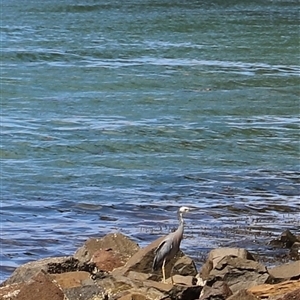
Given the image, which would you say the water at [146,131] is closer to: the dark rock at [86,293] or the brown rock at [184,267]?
the brown rock at [184,267]

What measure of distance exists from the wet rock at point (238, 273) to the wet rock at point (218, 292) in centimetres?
41

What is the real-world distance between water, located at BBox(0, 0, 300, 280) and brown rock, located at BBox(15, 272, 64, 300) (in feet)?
6.59

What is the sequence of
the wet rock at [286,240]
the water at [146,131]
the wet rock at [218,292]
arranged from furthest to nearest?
the water at [146,131] → the wet rock at [286,240] → the wet rock at [218,292]

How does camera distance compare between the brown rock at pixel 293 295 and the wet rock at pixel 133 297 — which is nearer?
the brown rock at pixel 293 295

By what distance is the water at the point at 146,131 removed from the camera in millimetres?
10250

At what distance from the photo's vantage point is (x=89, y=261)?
7.40 metres

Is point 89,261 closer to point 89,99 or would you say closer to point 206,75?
point 89,99

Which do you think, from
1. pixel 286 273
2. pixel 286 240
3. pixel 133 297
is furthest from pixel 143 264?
pixel 286 240

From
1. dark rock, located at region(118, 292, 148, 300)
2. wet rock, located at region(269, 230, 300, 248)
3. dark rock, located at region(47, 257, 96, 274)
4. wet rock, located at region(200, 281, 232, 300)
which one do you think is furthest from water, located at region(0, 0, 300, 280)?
wet rock, located at region(200, 281, 232, 300)

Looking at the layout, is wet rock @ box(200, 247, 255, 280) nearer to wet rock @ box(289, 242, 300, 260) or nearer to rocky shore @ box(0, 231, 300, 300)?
rocky shore @ box(0, 231, 300, 300)

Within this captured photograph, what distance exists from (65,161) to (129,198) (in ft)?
8.71

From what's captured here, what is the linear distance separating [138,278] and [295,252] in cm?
214

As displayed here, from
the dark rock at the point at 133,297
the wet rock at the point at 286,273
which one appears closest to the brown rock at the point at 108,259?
the dark rock at the point at 133,297

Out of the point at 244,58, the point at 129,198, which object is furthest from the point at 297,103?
the point at 129,198
